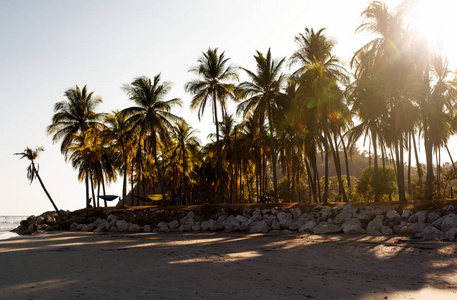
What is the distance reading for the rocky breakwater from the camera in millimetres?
16406

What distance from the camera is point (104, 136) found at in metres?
39.7

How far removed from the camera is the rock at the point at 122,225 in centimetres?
2729

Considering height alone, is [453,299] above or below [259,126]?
below

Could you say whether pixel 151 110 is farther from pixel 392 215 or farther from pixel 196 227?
pixel 392 215

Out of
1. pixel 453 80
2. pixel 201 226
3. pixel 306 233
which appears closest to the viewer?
pixel 306 233

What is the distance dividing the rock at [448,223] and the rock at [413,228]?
823 millimetres

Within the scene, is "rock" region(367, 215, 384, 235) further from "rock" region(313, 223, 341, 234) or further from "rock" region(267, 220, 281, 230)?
"rock" region(267, 220, 281, 230)

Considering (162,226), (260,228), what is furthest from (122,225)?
(260,228)

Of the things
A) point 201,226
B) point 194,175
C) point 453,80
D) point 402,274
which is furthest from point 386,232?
point 194,175

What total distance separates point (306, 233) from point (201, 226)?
28.1ft

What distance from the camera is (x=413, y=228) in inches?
645

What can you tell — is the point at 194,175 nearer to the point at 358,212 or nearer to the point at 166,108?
the point at 166,108

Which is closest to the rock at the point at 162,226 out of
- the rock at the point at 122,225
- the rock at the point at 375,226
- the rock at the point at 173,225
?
the rock at the point at 173,225

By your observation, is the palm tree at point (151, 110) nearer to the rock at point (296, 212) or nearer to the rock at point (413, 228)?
the rock at point (296, 212)
